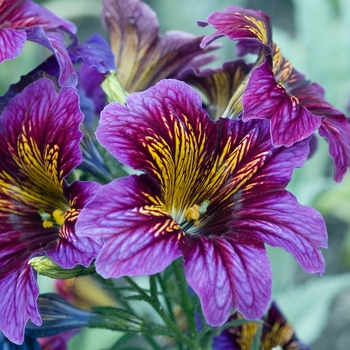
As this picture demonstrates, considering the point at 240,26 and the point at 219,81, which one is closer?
the point at 240,26

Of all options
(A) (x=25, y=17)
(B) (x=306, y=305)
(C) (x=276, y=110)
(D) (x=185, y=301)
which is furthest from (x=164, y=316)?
(B) (x=306, y=305)

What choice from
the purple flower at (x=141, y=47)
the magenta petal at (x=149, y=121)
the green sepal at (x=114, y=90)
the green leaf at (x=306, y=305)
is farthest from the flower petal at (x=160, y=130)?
the green leaf at (x=306, y=305)

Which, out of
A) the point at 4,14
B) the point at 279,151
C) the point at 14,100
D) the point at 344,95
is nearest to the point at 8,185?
the point at 14,100

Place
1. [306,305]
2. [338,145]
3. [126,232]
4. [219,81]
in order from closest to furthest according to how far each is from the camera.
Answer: [126,232] < [338,145] < [219,81] < [306,305]

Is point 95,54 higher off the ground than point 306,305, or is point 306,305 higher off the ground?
point 95,54

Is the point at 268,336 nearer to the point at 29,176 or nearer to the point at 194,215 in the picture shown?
the point at 194,215

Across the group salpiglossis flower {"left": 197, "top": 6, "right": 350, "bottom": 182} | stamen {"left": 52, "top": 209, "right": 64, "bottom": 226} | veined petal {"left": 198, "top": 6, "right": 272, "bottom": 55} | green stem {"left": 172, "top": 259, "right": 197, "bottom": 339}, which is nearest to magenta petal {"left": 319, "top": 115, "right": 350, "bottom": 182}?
salpiglossis flower {"left": 197, "top": 6, "right": 350, "bottom": 182}

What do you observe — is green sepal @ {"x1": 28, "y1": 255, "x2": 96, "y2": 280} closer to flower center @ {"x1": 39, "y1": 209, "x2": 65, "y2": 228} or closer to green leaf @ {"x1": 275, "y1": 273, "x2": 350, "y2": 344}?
flower center @ {"x1": 39, "y1": 209, "x2": 65, "y2": 228}
